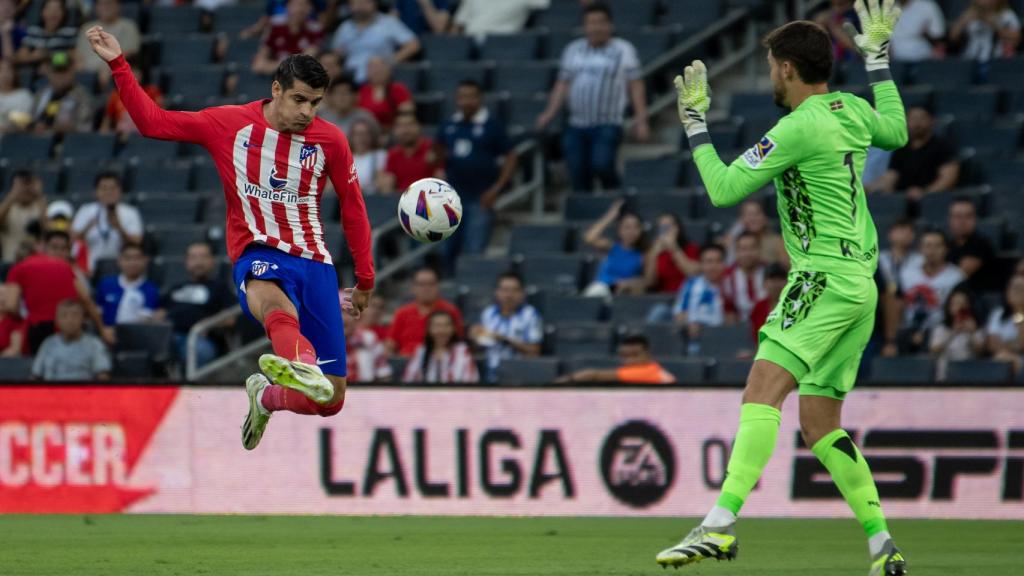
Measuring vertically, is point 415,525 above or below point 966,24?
below

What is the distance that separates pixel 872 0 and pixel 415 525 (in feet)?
17.0

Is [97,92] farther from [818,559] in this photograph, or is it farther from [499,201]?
[818,559]

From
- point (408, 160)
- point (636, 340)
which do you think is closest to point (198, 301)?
point (408, 160)

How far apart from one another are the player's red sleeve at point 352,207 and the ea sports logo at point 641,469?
364cm

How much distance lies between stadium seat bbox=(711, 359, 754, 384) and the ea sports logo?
123cm

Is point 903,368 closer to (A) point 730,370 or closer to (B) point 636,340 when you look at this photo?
(A) point 730,370

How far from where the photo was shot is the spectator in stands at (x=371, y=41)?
58.2 feet

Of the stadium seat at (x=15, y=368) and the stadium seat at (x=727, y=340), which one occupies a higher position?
the stadium seat at (x=727, y=340)

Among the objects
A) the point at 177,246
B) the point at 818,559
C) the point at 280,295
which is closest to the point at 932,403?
the point at 818,559

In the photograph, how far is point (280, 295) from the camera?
27.3ft

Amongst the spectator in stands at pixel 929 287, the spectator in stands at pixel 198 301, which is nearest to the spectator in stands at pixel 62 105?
the spectator in stands at pixel 198 301

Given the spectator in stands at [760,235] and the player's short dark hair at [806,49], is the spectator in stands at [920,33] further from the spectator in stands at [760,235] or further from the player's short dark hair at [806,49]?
the player's short dark hair at [806,49]

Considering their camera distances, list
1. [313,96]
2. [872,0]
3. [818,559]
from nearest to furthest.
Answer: [872,0] → [313,96] → [818,559]

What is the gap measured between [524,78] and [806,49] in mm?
10283
